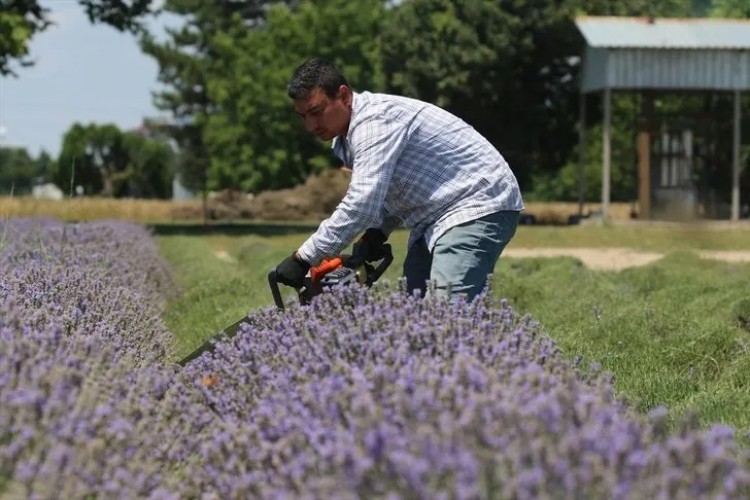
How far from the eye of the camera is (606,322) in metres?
7.73

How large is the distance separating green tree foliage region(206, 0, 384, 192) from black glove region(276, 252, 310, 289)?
132 feet

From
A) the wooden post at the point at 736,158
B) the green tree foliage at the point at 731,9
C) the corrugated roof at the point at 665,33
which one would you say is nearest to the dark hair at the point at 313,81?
the corrugated roof at the point at 665,33

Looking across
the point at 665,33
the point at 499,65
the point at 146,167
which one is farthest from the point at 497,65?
the point at 146,167

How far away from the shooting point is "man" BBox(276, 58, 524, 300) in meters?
5.03

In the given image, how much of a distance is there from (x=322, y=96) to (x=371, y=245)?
2.42ft

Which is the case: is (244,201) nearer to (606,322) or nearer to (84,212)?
(84,212)

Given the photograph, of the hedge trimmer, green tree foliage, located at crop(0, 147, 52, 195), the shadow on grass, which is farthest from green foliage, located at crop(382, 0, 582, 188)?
green tree foliage, located at crop(0, 147, 52, 195)

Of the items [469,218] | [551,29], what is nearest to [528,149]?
[551,29]

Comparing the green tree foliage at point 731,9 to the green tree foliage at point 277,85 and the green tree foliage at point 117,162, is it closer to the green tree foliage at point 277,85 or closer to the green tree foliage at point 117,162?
the green tree foliage at point 277,85

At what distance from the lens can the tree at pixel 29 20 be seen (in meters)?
25.0

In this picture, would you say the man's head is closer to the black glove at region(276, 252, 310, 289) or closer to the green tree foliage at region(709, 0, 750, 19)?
the black glove at region(276, 252, 310, 289)

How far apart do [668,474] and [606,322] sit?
523cm

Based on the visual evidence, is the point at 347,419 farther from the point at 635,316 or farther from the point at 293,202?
the point at 293,202

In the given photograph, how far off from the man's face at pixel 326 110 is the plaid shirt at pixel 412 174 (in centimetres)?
5
